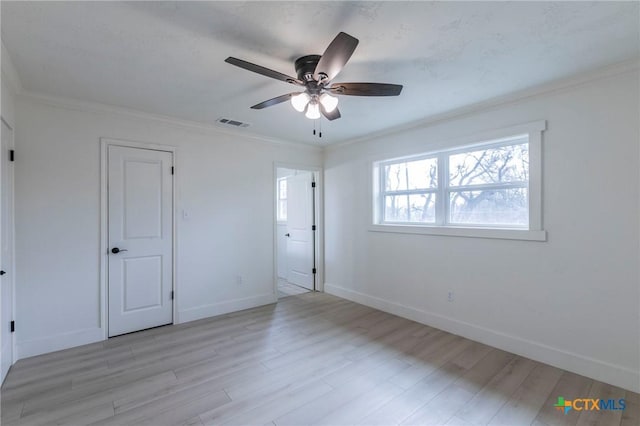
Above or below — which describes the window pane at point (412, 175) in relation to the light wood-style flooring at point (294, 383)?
above

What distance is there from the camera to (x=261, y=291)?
4.38 m

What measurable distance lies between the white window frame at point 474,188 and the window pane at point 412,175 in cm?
7

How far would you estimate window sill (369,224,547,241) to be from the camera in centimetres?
275

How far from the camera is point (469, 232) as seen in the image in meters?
3.19

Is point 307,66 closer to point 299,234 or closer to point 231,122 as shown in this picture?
point 231,122

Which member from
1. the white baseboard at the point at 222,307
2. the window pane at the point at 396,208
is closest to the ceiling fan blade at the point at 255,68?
the window pane at the point at 396,208

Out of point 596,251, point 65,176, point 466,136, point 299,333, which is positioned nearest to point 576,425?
point 596,251

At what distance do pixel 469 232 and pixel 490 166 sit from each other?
0.74 meters

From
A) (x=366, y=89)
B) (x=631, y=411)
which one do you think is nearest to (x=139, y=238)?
(x=366, y=89)

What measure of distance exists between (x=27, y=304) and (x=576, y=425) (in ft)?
15.0

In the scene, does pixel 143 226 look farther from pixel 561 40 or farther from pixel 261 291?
pixel 561 40

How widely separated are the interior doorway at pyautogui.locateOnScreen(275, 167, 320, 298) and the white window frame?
4.03ft

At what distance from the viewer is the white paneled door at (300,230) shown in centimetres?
521

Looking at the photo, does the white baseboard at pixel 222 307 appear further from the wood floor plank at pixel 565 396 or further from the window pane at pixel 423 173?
the wood floor plank at pixel 565 396
